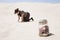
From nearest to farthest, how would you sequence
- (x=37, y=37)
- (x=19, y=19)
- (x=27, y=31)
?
(x=37, y=37) < (x=27, y=31) < (x=19, y=19)

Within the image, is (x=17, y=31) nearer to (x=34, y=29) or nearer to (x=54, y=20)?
(x=34, y=29)

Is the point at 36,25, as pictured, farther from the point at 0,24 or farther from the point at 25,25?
the point at 0,24

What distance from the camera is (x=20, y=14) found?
882cm

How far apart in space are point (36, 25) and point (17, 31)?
2.43ft

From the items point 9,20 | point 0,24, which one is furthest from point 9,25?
point 9,20

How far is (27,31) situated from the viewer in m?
7.42

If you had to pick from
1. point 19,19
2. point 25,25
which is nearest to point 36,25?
point 25,25

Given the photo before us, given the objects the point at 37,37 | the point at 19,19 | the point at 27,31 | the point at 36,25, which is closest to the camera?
the point at 37,37

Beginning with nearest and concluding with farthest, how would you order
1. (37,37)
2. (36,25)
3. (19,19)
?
(37,37), (36,25), (19,19)

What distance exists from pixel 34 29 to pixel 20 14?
137cm

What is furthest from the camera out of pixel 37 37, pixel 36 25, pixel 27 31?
pixel 36 25

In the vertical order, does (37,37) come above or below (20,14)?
below

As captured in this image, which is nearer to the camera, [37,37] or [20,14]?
[37,37]

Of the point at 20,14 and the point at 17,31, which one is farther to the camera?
the point at 20,14
